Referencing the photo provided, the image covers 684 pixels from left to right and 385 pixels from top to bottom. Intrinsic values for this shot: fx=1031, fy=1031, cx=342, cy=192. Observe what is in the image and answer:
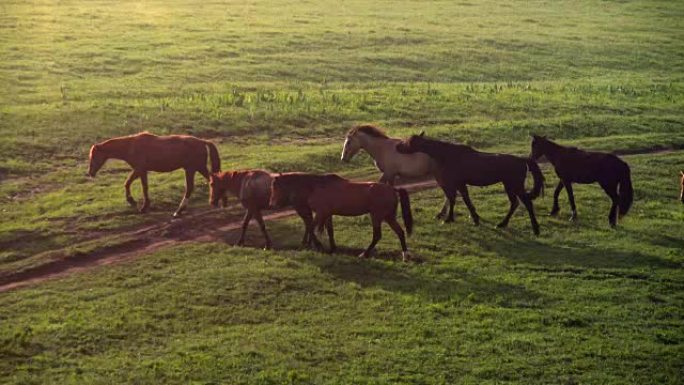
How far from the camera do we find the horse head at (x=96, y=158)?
859 inches

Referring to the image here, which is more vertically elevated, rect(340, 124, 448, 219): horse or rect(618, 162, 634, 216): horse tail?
rect(340, 124, 448, 219): horse

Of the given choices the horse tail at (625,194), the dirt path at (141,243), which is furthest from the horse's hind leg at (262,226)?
the horse tail at (625,194)

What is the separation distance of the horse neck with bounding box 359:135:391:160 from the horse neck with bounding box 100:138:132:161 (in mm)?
4938

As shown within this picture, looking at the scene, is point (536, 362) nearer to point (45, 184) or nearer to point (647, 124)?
point (45, 184)

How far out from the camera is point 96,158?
21.9 m

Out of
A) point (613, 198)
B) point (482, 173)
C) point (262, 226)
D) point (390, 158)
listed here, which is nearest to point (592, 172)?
point (613, 198)

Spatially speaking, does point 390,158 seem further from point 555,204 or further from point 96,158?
point 96,158

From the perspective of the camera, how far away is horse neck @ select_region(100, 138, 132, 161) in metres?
21.5

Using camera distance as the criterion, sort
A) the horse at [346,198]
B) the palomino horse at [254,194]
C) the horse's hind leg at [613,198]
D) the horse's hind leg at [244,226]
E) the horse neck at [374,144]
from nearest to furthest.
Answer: the horse at [346,198]
the palomino horse at [254,194]
the horse's hind leg at [244,226]
the horse's hind leg at [613,198]
the horse neck at [374,144]

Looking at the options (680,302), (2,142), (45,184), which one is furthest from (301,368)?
(2,142)

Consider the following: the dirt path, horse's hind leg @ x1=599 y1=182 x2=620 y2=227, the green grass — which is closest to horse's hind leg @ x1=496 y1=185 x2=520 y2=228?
the green grass

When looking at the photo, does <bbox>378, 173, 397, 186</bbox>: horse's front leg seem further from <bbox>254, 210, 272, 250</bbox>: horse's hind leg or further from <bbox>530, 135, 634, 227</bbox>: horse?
<bbox>254, 210, 272, 250</bbox>: horse's hind leg

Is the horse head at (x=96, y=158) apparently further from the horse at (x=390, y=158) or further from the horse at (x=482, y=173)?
the horse at (x=482, y=173)

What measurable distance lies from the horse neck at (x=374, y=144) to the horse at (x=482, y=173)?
4.15ft
